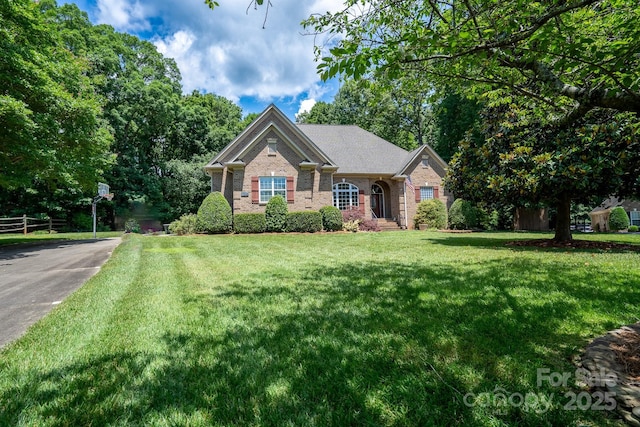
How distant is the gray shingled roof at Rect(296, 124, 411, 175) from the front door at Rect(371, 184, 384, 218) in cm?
214

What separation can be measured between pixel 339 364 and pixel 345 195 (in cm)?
1915

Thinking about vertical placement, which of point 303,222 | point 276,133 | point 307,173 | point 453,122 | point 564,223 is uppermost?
point 453,122

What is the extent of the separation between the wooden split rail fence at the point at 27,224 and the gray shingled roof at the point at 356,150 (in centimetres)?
2172

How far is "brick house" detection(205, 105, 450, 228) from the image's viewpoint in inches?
733

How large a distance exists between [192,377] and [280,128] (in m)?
18.3

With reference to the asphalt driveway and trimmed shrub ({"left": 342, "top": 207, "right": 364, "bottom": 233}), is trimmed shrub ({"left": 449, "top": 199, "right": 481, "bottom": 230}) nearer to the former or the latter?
trimmed shrub ({"left": 342, "top": 207, "right": 364, "bottom": 233})

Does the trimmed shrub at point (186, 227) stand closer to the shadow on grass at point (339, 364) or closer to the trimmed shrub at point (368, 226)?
the trimmed shrub at point (368, 226)

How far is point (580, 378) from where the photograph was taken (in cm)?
214

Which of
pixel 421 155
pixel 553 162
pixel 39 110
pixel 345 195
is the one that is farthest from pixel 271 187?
pixel 553 162

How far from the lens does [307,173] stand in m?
19.4

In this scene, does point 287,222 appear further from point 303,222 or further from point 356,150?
point 356,150

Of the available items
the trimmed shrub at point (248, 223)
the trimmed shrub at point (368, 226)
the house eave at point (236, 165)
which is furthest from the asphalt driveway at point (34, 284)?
the trimmed shrub at point (368, 226)

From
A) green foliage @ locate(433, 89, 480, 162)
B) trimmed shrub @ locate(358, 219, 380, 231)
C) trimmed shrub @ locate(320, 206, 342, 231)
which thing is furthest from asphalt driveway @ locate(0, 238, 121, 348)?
green foliage @ locate(433, 89, 480, 162)

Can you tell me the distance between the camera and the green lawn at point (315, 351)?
189 centimetres
